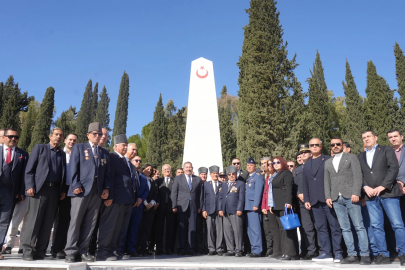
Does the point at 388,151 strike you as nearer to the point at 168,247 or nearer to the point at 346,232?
the point at 346,232

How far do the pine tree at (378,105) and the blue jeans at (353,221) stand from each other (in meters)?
19.8

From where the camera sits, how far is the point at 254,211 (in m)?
5.34

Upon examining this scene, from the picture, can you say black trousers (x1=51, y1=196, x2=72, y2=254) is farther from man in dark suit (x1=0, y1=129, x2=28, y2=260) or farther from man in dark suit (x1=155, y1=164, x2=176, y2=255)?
man in dark suit (x1=155, y1=164, x2=176, y2=255)

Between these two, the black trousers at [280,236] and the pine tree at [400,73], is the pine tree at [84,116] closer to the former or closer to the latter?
the pine tree at [400,73]

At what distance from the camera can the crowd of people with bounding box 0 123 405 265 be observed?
3.79 meters

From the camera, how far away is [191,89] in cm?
1122

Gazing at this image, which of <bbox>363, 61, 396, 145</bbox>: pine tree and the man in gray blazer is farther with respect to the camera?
<bbox>363, 61, 396, 145</bbox>: pine tree

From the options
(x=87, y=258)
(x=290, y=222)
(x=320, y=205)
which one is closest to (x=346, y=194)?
(x=320, y=205)

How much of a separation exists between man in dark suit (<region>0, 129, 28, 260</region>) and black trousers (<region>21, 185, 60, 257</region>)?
0.50 metres

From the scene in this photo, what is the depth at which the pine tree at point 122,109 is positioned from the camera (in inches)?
1543

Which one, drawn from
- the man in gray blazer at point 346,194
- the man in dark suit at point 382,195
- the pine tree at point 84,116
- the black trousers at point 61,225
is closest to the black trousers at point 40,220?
the black trousers at point 61,225

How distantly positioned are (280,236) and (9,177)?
435 centimetres

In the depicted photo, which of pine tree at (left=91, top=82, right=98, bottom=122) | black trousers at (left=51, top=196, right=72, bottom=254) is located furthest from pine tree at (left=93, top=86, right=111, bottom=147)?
black trousers at (left=51, top=196, right=72, bottom=254)

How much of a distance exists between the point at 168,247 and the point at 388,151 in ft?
13.9
